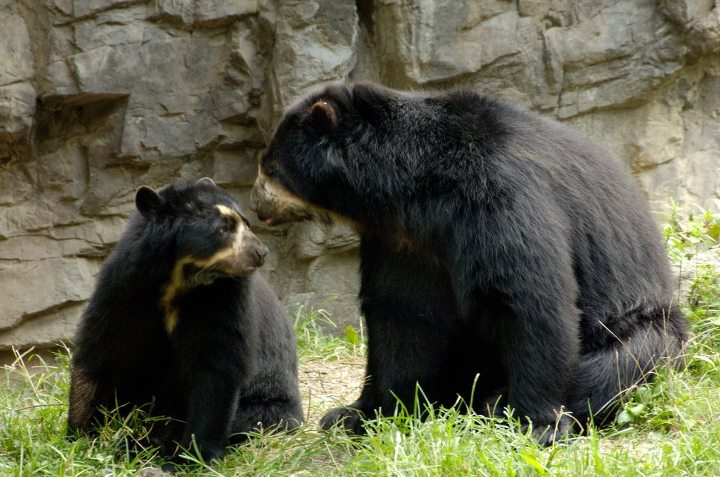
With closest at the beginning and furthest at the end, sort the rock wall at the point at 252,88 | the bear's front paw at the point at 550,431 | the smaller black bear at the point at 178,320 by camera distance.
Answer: the bear's front paw at the point at 550,431 < the smaller black bear at the point at 178,320 < the rock wall at the point at 252,88

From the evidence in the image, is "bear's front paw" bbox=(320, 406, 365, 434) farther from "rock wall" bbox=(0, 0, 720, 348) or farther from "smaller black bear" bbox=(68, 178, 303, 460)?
"rock wall" bbox=(0, 0, 720, 348)

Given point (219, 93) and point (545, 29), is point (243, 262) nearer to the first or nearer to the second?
point (219, 93)

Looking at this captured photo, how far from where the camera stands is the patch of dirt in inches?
258

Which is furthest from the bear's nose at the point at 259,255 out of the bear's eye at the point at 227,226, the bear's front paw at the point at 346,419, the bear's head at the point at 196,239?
the bear's front paw at the point at 346,419

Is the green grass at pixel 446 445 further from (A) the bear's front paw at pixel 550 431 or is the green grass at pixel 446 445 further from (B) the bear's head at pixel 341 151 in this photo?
(B) the bear's head at pixel 341 151

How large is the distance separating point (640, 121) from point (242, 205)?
3.49m

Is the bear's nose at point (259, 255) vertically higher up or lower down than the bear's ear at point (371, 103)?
lower down

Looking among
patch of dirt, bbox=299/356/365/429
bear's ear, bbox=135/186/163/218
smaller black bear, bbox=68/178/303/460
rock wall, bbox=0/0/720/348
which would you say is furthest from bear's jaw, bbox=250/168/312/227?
rock wall, bbox=0/0/720/348

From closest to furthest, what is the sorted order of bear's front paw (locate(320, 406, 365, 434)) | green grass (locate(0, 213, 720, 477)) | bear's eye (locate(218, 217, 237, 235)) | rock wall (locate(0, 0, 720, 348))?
1. green grass (locate(0, 213, 720, 477))
2. bear's eye (locate(218, 217, 237, 235))
3. bear's front paw (locate(320, 406, 365, 434))
4. rock wall (locate(0, 0, 720, 348))

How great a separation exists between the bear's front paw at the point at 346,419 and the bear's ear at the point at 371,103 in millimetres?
1551

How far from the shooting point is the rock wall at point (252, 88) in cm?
839

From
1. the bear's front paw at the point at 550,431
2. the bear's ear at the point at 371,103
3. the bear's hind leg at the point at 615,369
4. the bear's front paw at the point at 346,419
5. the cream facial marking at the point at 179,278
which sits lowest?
the bear's front paw at the point at 346,419

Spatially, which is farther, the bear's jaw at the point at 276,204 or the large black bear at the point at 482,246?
the bear's jaw at the point at 276,204

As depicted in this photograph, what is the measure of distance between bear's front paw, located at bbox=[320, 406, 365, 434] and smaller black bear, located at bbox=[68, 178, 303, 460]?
2.00 ft
